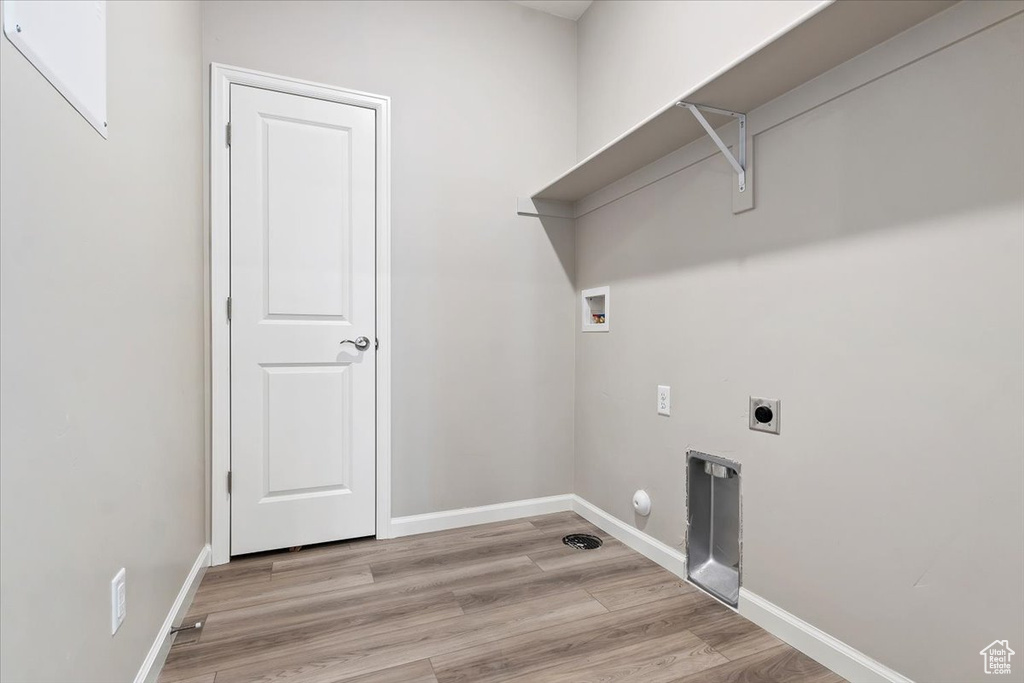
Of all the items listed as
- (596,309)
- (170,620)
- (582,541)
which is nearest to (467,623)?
(582,541)

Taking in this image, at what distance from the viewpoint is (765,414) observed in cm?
167

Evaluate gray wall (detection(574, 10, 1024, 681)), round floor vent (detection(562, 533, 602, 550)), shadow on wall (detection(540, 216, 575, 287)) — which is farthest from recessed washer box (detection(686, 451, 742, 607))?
shadow on wall (detection(540, 216, 575, 287))

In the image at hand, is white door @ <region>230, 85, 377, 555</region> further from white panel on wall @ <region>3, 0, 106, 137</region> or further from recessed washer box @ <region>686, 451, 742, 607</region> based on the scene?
recessed washer box @ <region>686, 451, 742, 607</region>

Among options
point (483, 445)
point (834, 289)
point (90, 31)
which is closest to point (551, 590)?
point (483, 445)

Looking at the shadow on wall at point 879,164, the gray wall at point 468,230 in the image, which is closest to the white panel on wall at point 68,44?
the gray wall at point 468,230

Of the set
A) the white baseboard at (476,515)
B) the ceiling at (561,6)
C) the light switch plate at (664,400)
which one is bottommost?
the white baseboard at (476,515)

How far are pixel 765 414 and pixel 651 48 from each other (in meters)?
1.75

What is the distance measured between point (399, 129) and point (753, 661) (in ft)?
8.82

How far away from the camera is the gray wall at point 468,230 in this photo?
2.49 meters

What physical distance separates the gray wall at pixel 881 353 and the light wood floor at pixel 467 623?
0.29 metres

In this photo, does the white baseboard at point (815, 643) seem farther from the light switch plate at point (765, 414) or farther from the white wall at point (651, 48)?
the white wall at point (651, 48)

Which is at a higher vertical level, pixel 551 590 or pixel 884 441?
pixel 884 441

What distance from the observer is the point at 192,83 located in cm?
201

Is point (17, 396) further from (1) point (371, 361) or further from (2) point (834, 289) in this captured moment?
(2) point (834, 289)
